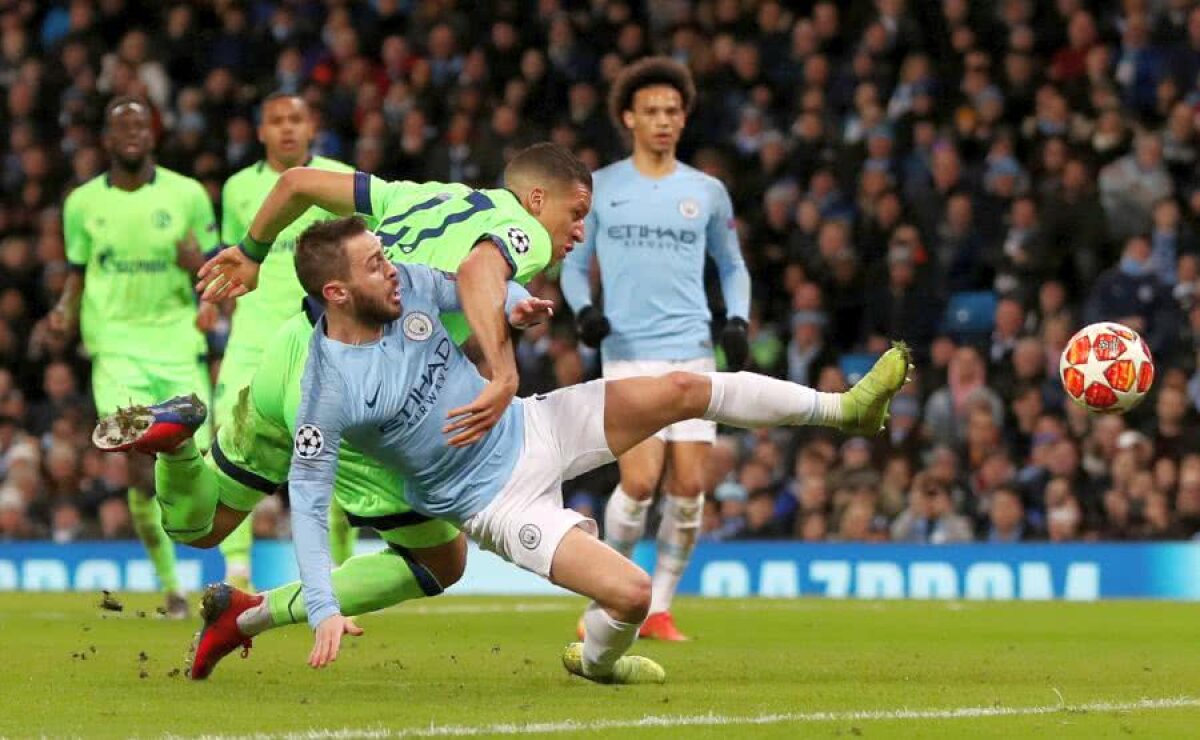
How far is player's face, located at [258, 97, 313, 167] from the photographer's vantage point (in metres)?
10.6

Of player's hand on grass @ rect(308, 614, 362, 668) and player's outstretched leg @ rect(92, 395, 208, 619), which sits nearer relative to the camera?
player's hand on grass @ rect(308, 614, 362, 668)

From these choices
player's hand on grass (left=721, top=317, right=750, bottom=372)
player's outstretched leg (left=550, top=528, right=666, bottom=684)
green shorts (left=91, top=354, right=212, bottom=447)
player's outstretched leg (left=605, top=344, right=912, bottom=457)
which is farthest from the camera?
green shorts (left=91, top=354, right=212, bottom=447)

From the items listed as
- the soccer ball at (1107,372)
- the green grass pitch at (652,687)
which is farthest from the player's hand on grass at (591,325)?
the soccer ball at (1107,372)

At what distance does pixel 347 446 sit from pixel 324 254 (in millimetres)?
718

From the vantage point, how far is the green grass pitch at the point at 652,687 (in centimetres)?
619

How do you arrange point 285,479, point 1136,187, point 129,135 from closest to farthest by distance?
1. point 285,479
2. point 129,135
3. point 1136,187

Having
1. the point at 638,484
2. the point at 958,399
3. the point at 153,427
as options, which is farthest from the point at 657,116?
the point at 958,399

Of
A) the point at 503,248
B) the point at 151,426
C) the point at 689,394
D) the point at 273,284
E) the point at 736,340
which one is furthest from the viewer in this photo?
the point at 273,284

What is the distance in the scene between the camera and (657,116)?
1043 centimetres

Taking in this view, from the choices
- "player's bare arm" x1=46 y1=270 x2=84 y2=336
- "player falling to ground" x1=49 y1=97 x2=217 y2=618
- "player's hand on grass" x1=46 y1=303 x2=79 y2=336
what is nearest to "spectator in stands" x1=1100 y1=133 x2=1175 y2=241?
"player falling to ground" x1=49 y1=97 x2=217 y2=618

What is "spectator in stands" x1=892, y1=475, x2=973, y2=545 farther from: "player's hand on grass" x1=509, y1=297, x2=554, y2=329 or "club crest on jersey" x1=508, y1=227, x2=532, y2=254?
"player's hand on grass" x1=509, y1=297, x2=554, y2=329

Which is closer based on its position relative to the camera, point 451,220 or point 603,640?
point 603,640

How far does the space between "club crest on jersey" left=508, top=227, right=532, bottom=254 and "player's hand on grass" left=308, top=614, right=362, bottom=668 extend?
4.70 feet

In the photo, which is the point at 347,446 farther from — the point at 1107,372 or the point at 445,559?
the point at 1107,372
